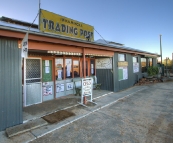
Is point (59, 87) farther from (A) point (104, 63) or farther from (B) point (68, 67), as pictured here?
(A) point (104, 63)

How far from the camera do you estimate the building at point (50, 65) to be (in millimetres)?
3533

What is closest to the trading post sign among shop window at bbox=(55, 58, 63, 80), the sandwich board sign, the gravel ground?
shop window at bbox=(55, 58, 63, 80)

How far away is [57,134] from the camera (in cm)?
328

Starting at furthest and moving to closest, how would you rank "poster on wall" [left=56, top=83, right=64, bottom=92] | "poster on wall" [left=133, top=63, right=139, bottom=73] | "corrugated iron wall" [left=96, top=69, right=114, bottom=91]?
"poster on wall" [left=133, top=63, right=139, bottom=73]
"corrugated iron wall" [left=96, top=69, right=114, bottom=91]
"poster on wall" [left=56, top=83, right=64, bottom=92]

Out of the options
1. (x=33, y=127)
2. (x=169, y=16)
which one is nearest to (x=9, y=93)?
(x=33, y=127)

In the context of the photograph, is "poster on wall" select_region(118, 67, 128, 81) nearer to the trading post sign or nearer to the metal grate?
the trading post sign

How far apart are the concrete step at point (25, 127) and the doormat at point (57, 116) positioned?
0.20 metres

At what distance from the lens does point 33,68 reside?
5.73 m

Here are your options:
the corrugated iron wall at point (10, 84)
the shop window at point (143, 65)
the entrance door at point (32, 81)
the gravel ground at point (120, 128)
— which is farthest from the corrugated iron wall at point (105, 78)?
the shop window at point (143, 65)

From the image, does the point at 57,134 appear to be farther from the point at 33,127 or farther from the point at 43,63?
the point at 43,63

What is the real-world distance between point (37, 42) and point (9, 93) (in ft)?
5.94

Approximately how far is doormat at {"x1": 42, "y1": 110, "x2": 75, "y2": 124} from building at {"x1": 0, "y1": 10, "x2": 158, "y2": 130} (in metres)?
0.87

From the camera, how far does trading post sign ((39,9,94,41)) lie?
4.61 metres

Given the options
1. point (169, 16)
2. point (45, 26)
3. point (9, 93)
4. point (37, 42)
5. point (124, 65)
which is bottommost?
point (9, 93)
